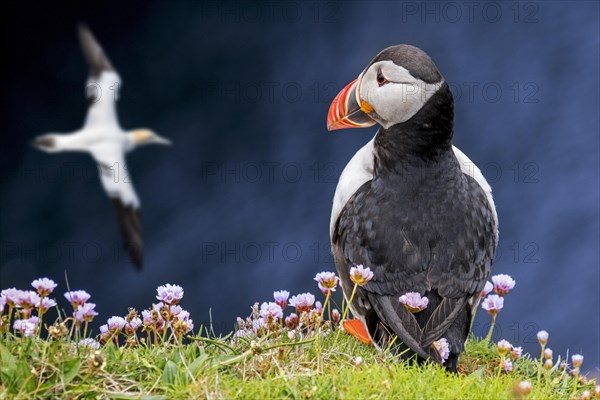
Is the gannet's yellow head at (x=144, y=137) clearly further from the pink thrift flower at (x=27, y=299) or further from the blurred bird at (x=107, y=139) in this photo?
the pink thrift flower at (x=27, y=299)

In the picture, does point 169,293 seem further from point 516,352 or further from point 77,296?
point 516,352

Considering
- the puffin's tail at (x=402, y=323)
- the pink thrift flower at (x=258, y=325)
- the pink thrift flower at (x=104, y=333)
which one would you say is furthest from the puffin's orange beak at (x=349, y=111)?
the pink thrift flower at (x=104, y=333)

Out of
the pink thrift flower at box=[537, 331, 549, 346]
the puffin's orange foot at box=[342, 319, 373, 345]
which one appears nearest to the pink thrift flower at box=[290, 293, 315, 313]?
the puffin's orange foot at box=[342, 319, 373, 345]

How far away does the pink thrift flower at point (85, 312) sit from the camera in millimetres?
3500

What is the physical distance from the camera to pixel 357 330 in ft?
14.7

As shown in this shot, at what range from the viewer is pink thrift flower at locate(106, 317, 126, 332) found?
3846mm

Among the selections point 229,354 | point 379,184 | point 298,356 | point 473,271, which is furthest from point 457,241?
point 229,354

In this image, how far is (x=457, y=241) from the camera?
4.34 metres

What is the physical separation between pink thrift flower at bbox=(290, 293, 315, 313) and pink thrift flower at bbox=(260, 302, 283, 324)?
Answer: 3.3 inches

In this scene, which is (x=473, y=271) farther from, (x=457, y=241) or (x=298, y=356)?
(x=298, y=356)

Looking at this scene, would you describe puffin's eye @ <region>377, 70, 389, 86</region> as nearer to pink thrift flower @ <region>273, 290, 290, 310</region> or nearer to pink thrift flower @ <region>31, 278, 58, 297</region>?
pink thrift flower @ <region>273, 290, 290, 310</region>

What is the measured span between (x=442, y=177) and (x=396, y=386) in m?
1.49

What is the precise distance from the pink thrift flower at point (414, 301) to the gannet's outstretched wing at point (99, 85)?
4.62 metres

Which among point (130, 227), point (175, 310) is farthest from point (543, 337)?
point (130, 227)
